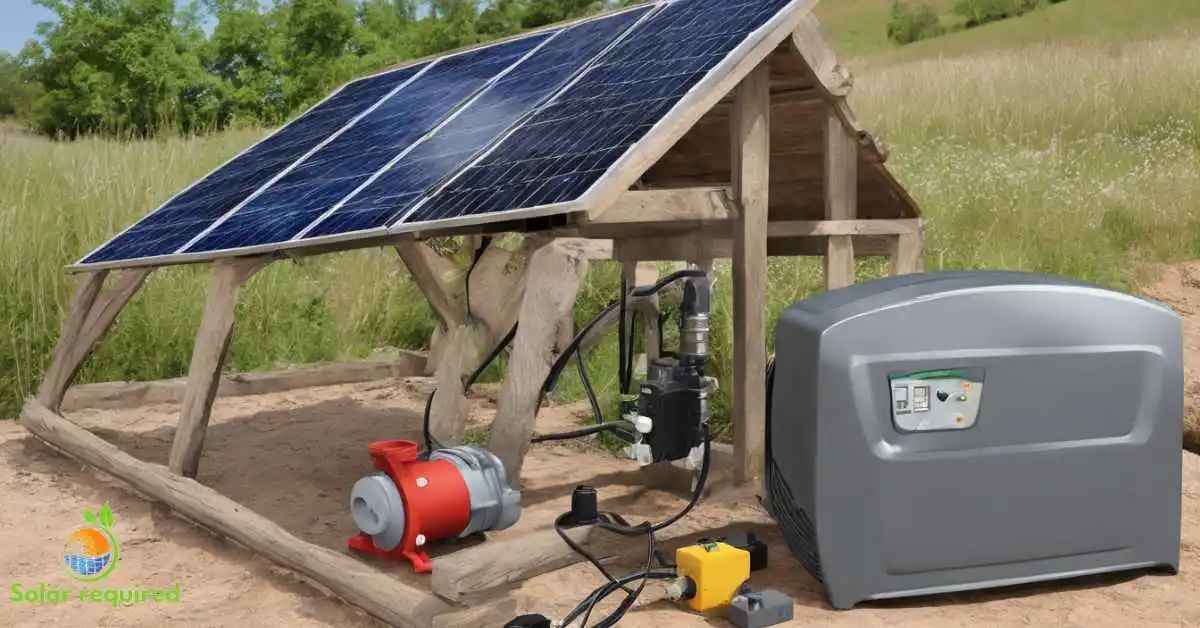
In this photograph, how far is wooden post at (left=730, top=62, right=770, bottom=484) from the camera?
5.03m

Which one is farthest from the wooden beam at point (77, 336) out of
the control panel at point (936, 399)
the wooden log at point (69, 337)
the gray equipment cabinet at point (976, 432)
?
the control panel at point (936, 399)

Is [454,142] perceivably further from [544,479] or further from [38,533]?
[38,533]

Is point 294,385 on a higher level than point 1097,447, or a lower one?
lower

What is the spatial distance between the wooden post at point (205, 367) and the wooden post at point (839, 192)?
3055 mm

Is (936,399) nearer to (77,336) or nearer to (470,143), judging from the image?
(470,143)

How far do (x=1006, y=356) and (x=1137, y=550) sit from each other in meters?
1.00

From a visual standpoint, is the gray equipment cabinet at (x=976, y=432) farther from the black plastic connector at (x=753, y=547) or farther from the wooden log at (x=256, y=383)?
the wooden log at (x=256, y=383)

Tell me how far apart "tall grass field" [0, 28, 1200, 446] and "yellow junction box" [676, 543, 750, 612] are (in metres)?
A: 2.88

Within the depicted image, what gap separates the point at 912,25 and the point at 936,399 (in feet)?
199

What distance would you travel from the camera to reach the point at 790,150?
616 cm

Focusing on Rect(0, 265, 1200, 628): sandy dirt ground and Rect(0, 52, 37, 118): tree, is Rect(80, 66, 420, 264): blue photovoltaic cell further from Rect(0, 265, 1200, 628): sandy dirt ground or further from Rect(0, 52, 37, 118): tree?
Rect(0, 52, 37, 118): tree

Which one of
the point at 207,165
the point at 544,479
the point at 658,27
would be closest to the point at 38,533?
the point at 544,479

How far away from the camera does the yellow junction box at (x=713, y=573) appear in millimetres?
3971

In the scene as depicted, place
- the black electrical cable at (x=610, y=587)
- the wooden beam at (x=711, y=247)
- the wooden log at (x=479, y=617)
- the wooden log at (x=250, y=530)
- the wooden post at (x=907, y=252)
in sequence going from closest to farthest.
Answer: the wooden log at (x=479, y=617)
the black electrical cable at (x=610, y=587)
the wooden log at (x=250, y=530)
the wooden beam at (x=711, y=247)
the wooden post at (x=907, y=252)
